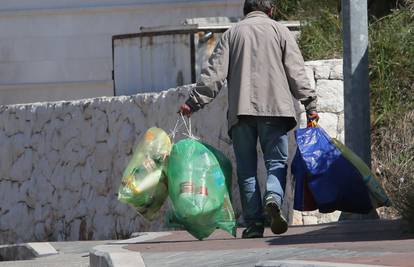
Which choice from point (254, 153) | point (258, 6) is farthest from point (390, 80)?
point (254, 153)

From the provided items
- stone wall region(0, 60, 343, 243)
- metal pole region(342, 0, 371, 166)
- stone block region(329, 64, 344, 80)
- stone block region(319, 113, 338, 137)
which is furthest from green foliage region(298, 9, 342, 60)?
metal pole region(342, 0, 371, 166)

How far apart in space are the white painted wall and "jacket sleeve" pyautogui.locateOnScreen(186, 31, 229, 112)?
9.92 m

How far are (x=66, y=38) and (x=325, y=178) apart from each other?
35.7 ft

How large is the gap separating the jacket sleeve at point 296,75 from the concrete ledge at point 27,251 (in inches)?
143

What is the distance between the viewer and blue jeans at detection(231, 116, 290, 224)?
378 inches

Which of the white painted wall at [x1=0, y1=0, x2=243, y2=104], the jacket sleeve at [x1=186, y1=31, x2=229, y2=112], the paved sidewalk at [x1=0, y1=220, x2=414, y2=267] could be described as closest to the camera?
the paved sidewalk at [x1=0, y1=220, x2=414, y2=267]

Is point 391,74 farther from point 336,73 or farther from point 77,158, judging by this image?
point 77,158

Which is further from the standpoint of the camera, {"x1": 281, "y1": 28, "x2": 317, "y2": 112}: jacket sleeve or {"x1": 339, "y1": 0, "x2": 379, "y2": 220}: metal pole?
{"x1": 339, "y1": 0, "x2": 379, "y2": 220}: metal pole

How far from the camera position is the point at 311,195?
9703 millimetres

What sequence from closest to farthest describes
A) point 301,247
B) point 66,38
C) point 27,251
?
1. point 301,247
2. point 27,251
3. point 66,38

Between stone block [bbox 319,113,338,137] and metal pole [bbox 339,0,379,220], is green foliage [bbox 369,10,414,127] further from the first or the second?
metal pole [bbox 339,0,379,220]

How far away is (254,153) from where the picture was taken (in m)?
9.71

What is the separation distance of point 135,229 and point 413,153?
370 centimetres

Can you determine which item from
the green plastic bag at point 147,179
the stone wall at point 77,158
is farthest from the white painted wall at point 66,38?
the green plastic bag at point 147,179
